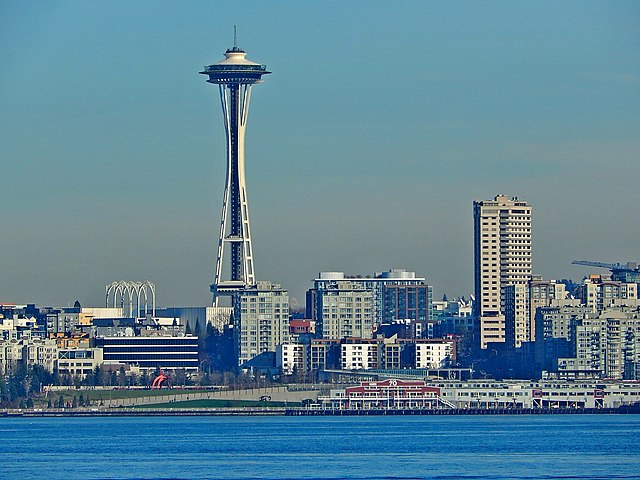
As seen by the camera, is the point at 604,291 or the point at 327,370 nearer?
the point at 327,370

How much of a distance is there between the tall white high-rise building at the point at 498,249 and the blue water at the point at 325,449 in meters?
57.6

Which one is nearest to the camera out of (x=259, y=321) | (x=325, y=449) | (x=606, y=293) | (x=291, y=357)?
(x=325, y=449)

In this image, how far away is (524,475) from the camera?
80.3 m

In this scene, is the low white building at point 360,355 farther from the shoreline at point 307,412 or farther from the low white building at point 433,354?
the shoreline at point 307,412

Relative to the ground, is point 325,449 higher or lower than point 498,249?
lower

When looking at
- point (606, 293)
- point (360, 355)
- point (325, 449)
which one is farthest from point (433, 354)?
point (325, 449)

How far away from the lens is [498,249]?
19125 cm

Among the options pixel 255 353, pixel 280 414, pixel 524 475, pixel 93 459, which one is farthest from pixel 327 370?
pixel 524 475

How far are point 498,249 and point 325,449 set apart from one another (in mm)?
95984

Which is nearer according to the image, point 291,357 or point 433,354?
point 291,357

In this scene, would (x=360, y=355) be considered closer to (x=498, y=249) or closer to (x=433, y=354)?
(x=433, y=354)

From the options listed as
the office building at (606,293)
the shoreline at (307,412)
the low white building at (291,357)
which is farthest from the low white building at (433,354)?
the shoreline at (307,412)

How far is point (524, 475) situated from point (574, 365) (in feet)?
281

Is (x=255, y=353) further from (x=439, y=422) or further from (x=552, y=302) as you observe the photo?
(x=439, y=422)
